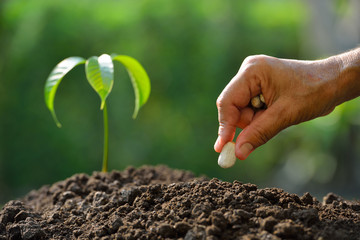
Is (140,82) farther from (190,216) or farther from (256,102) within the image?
(190,216)

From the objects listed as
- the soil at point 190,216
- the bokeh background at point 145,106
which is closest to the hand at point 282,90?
the soil at point 190,216

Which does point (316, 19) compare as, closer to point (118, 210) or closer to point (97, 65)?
point (97, 65)

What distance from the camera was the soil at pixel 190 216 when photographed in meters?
1.35

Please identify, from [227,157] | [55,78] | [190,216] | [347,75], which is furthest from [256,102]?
[55,78]

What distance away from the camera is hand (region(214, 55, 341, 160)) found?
5.62 feet

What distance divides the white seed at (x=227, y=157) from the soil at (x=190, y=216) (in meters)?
0.09

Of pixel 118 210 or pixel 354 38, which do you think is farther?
pixel 354 38

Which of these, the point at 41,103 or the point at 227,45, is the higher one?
the point at 227,45

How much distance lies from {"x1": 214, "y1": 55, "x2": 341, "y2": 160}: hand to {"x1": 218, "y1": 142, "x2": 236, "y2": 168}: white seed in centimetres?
4

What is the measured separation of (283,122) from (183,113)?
322cm

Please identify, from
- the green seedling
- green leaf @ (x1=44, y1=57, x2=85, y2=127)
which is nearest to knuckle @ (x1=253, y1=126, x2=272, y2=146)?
the green seedling

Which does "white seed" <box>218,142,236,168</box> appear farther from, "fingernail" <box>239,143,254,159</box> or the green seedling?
the green seedling

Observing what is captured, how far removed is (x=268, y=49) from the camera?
5.34 m

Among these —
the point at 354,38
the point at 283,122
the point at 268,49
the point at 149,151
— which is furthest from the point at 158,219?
the point at 354,38
